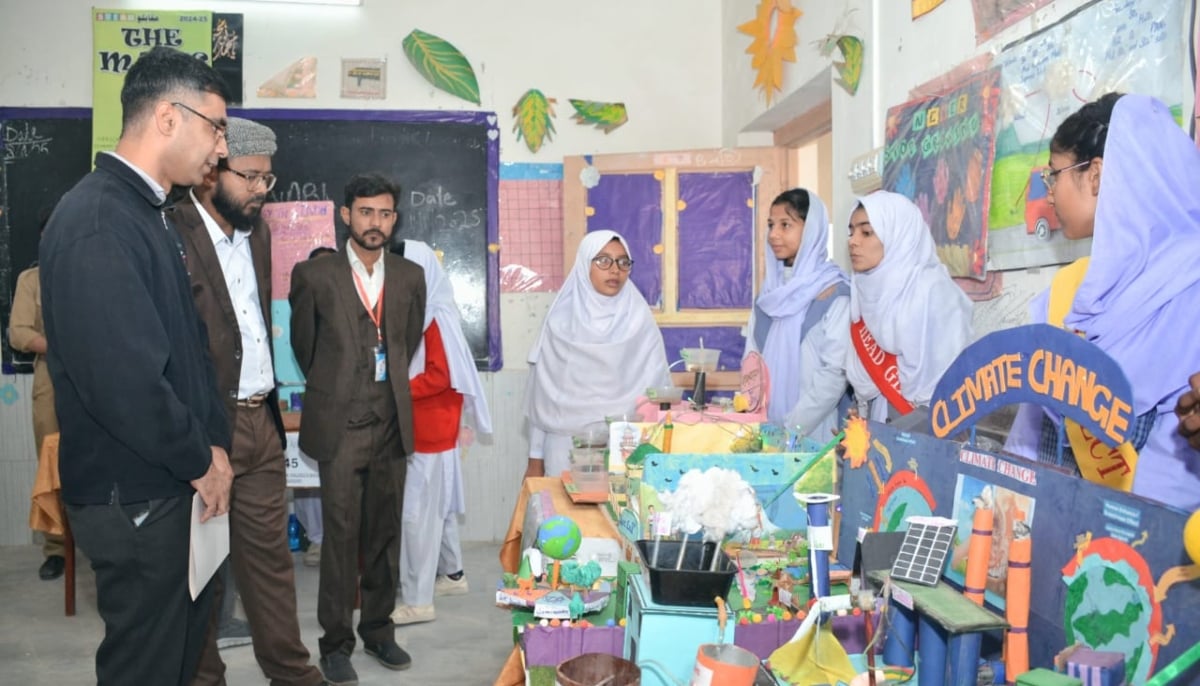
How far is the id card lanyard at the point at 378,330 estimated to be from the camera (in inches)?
123

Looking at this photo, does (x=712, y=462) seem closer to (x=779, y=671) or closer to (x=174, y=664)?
(x=779, y=671)

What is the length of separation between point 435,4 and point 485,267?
1.41m

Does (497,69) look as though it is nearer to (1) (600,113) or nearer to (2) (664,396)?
(1) (600,113)

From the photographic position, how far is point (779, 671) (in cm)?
125

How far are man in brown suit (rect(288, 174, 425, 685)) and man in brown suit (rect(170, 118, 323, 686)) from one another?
0.27 metres

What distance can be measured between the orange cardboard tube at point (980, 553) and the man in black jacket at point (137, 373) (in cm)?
141

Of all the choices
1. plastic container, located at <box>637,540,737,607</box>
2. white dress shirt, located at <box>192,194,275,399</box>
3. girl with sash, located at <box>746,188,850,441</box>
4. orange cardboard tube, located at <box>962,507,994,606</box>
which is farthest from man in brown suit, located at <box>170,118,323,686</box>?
orange cardboard tube, located at <box>962,507,994,606</box>

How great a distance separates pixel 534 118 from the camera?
5.08 m

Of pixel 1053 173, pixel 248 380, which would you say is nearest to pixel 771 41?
pixel 1053 173

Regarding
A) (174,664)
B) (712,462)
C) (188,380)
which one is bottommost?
(174,664)

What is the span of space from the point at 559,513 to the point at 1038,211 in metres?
1.42

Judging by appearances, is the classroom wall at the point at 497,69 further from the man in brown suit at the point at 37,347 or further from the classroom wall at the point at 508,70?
the man in brown suit at the point at 37,347

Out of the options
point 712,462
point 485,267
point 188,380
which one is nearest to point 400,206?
point 485,267

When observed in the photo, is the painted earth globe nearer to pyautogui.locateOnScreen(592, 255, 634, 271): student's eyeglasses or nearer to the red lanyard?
the red lanyard
